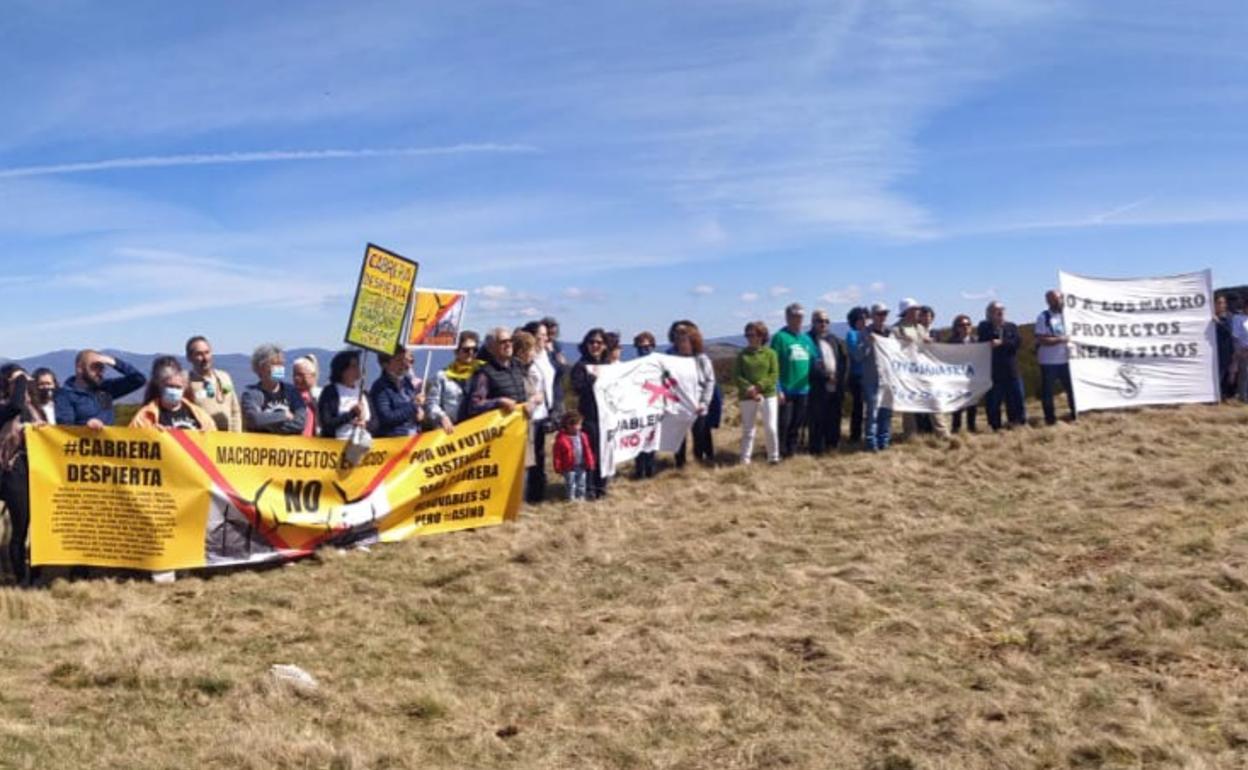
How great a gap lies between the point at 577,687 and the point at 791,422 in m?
7.70

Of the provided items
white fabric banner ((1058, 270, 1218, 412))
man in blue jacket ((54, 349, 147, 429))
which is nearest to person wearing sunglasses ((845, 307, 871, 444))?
white fabric banner ((1058, 270, 1218, 412))

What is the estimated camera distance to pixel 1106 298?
15.1 m

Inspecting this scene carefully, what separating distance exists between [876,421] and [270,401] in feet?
24.5

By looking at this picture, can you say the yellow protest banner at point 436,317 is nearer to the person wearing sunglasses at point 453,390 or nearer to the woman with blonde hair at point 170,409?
the person wearing sunglasses at point 453,390

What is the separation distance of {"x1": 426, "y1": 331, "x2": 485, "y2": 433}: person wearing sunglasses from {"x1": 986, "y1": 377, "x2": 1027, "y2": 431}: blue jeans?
717 cm

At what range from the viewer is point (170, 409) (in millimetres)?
9211

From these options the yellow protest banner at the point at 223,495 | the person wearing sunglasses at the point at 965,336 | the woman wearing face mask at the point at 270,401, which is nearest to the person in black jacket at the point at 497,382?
the yellow protest banner at the point at 223,495

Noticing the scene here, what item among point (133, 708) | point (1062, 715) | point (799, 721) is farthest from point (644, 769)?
point (133, 708)

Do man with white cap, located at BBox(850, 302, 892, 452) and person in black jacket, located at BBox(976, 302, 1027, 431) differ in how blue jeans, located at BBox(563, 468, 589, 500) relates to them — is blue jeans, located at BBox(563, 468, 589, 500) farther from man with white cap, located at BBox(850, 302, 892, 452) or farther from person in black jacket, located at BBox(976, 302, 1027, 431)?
person in black jacket, located at BBox(976, 302, 1027, 431)

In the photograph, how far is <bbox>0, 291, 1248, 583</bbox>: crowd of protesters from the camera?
30.3 ft

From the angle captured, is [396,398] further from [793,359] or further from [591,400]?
[793,359]

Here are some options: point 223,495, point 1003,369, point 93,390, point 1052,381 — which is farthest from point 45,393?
point 1052,381

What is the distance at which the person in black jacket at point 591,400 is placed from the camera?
1222 cm

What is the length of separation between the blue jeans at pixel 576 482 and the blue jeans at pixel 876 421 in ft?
13.1
